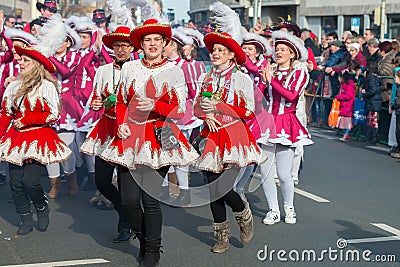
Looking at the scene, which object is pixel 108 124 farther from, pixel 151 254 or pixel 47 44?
pixel 47 44

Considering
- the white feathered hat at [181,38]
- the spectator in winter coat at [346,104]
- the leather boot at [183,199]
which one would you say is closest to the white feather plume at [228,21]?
the white feathered hat at [181,38]

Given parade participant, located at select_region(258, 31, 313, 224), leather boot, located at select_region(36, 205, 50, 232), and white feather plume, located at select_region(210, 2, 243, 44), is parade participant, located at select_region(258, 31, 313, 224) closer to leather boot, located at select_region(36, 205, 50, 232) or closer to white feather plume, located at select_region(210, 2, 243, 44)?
white feather plume, located at select_region(210, 2, 243, 44)

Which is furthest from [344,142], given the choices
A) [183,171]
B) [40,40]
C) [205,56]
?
[40,40]

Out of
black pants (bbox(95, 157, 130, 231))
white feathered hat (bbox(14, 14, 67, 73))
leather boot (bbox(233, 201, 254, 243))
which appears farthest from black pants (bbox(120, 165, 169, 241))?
white feathered hat (bbox(14, 14, 67, 73))

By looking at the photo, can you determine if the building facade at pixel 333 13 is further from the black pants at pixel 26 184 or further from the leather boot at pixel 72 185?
the black pants at pixel 26 184

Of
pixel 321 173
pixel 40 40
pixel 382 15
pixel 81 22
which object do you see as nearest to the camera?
pixel 40 40

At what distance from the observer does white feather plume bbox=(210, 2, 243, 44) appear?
24.3 ft

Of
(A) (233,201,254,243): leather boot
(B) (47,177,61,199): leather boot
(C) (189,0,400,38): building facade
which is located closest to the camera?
(A) (233,201,254,243): leather boot

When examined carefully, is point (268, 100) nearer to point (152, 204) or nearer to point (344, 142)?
point (152, 204)

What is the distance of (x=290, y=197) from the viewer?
7934 mm

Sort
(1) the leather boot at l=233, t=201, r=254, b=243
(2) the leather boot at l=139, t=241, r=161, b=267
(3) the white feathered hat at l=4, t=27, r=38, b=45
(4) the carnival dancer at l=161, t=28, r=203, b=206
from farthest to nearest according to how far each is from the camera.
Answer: (4) the carnival dancer at l=161, t=28, r=203, b=206, (3) the white feathered hat at l=4, t=27, r=38, b=45, (1) the leather boot at l=233, t=201, r=254, b=243, (2) the leather boot at l=139, t=241, r=161, b=267

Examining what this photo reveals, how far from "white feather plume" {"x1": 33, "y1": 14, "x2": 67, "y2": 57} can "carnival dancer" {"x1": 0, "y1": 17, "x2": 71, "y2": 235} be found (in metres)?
0.27

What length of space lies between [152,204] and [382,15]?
1667cm

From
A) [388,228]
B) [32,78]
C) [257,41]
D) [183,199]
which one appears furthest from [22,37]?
[388,228]
